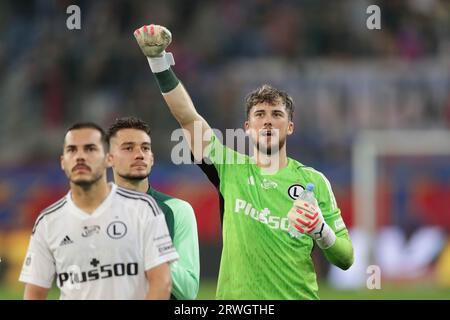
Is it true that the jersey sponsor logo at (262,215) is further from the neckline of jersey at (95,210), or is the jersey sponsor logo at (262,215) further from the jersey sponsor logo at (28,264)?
the jersey sponsor logo at (28,264)

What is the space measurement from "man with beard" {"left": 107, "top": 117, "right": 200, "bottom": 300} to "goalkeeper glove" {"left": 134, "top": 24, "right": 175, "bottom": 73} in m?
0.48

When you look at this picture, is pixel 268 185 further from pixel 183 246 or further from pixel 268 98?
pixel 183 246

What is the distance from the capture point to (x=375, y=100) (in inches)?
717

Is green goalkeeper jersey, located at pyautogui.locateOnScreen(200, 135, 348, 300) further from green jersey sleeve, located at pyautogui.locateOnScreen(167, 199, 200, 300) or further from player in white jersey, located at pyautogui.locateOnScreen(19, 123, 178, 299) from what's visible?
player in white jersey, located at pyautogui.locateOnScreen(19, 123, 178, 299)

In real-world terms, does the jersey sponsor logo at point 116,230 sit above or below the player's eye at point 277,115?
below

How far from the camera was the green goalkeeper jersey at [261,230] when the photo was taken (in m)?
6.89

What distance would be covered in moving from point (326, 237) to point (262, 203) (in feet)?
1.66

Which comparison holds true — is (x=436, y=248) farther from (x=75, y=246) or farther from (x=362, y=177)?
(x=75, y=246)

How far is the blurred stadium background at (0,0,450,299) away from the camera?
57.1 ft

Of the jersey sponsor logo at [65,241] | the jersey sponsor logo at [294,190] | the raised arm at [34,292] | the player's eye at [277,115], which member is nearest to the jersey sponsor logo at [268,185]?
the jersey sponsor logo at [294,190]

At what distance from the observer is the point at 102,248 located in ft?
20.1

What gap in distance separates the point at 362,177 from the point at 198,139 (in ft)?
35.9

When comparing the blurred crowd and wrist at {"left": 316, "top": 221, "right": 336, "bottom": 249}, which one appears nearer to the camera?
wrist at {"left": 316, "top": 221, "right": 336, "bottom": 249}

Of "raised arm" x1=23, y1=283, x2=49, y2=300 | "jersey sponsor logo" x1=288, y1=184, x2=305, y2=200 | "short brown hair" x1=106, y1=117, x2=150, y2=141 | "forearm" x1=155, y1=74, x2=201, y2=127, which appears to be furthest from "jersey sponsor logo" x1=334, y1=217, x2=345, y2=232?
"raised arm" x1=23, y1=283, x2=49, y2=300
